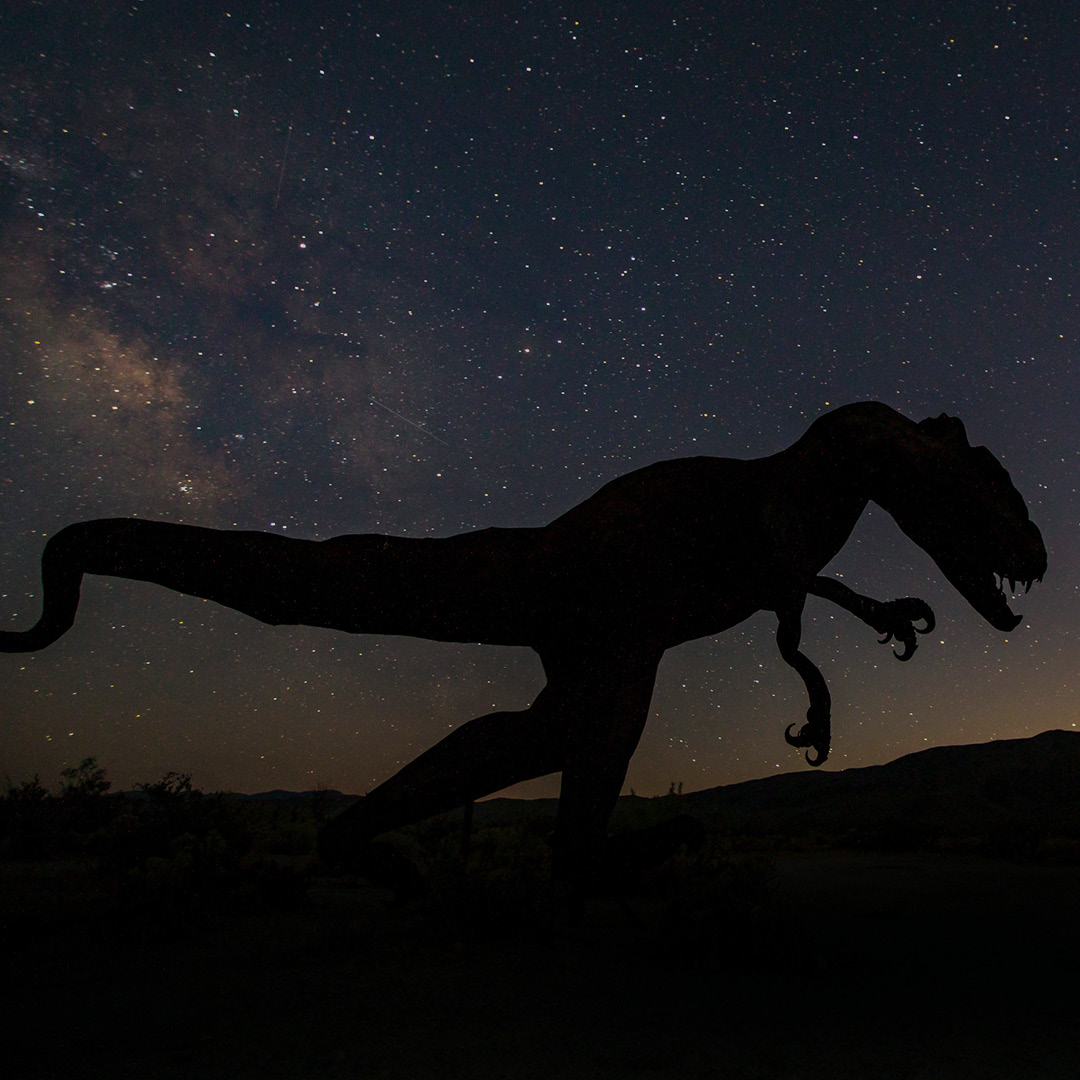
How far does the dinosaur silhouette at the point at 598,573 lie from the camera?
138 inches

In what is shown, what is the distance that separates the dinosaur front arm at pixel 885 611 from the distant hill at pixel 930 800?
8.02 metres

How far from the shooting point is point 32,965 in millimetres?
3197

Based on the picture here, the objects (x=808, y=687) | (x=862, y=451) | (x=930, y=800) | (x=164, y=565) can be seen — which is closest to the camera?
(x=164, y=565)

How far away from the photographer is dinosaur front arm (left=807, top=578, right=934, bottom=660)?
11.6ft

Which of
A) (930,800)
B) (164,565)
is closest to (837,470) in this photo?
(164,565)

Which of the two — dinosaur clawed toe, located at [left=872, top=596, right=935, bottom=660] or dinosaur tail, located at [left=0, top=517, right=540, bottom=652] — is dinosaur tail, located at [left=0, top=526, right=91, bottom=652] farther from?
dinosaur clawed toe, located at [left=872, top=596, right=935, bottom=660]

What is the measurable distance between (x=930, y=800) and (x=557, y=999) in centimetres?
3118

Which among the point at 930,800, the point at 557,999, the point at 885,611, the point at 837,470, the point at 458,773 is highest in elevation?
the point at 837,470

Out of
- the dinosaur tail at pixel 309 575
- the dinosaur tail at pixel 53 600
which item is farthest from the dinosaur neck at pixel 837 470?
the dinosaur tail at pixel 53 600

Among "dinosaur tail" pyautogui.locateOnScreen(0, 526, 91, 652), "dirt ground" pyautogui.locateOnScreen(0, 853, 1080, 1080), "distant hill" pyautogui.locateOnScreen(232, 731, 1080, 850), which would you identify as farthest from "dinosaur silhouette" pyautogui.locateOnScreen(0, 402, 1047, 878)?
"distant hill" pyautogui.locateOnScreen(232, 731, 1080, 850)

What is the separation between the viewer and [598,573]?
3723mm

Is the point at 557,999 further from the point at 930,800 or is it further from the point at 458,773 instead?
the point at 930,800

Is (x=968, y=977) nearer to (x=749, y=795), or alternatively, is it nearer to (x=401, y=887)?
(x=401, y=887)

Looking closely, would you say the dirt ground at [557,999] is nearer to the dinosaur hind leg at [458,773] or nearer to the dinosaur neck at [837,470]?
the dinosaur hind leg at [458,773]
